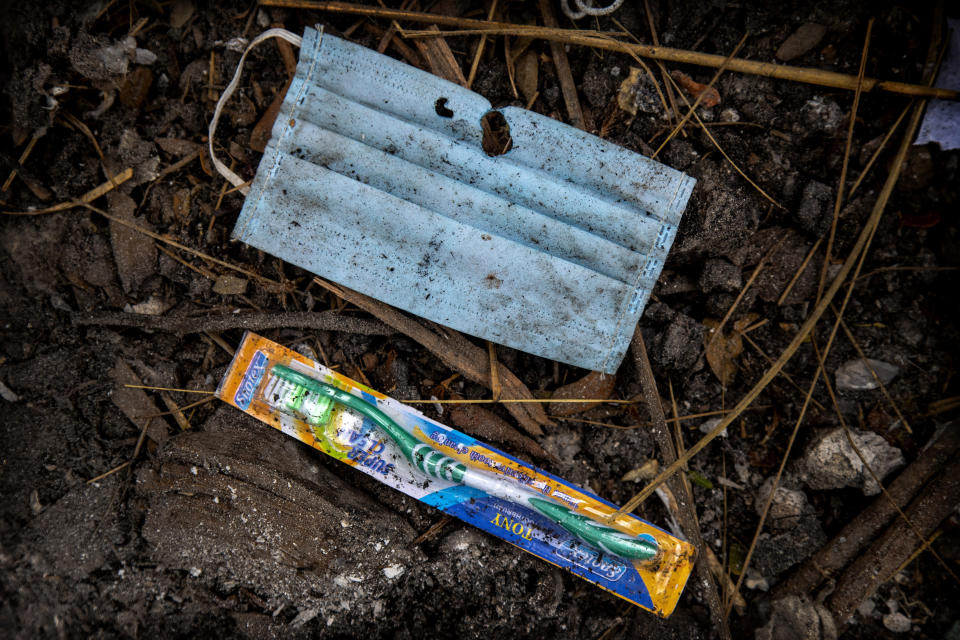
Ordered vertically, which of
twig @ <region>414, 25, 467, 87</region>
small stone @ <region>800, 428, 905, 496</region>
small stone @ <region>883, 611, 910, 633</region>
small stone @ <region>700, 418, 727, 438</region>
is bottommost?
small stone @ <region>883, 611, 910, 633</region>

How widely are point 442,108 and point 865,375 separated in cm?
209

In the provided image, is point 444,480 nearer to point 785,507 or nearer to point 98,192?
point 785,507

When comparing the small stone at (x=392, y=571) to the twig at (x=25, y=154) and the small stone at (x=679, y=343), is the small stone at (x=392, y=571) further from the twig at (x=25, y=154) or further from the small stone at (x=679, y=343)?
the twig at (x=25, y=154)

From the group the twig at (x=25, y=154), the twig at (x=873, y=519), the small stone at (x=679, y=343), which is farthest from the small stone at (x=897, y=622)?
the twig at (x=25, y=154)

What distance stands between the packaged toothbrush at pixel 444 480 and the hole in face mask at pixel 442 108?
43.9 inches

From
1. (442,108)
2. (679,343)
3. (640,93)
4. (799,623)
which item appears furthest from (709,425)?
(442,108)

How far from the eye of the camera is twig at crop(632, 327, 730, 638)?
2162 millimetres

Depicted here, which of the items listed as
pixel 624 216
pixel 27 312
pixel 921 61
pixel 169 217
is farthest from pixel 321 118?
pixel 921 61

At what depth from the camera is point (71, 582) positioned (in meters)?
2.00

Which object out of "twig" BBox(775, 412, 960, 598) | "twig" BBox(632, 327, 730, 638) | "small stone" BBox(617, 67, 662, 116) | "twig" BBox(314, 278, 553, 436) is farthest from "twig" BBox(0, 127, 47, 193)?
"twig" BBox(775, 412, 960, 598)

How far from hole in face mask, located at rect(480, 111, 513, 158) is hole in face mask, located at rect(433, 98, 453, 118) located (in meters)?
0.13

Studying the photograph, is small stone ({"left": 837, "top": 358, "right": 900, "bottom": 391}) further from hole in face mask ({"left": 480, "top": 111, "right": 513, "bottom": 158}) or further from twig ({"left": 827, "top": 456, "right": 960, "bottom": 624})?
hole in face mask ({"left": 480, "top": 111, "right": 513, "bottom": 158})

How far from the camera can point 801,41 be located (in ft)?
7.10

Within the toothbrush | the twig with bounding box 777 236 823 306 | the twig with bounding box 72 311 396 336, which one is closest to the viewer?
the toothbrush
